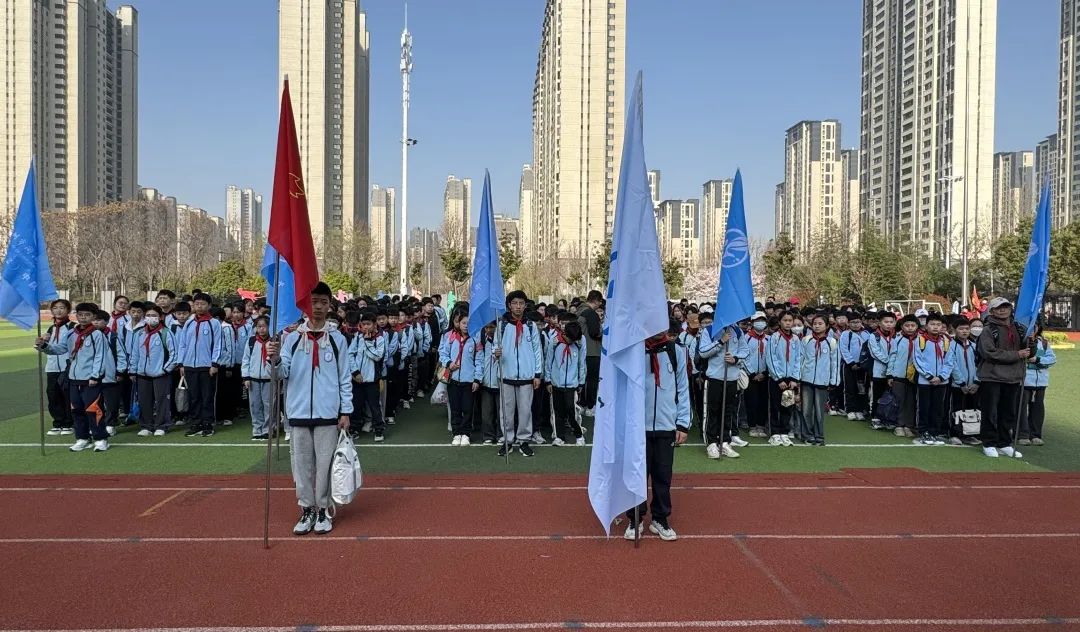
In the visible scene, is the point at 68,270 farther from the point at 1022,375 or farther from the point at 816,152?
the point at 816,152

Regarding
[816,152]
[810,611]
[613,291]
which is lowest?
[810,611]

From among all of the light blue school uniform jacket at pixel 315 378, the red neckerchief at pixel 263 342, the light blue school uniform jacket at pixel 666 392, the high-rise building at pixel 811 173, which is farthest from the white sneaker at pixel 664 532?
the high-rise building at pixel 811 173

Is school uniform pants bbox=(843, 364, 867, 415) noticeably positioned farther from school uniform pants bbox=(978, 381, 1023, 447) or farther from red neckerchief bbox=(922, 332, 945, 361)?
school uniform pants bbox=(978, 381, 1023, 447)

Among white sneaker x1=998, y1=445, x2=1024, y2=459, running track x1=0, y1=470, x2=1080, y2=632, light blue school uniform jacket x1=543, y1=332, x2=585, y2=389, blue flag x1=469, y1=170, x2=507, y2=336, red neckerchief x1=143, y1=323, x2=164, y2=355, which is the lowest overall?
running track x1=0, y1=470, x2=1080, y2=632

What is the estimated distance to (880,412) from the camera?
11.9 metres

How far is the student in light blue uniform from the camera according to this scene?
1020 cm

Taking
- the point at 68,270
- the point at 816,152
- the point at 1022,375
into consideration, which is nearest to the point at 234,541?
the point at 1022,375

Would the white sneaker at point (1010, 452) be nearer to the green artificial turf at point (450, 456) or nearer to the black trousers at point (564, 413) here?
the green artificial turf at point (450, 456)

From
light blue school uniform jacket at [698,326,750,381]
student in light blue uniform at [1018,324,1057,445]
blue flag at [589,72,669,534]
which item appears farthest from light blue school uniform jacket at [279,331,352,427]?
student in light blue uniform at [1018,324,1057,445]

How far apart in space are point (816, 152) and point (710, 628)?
13989 cm

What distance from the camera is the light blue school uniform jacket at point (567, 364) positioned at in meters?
10.6

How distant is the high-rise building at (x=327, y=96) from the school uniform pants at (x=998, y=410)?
59620 millimetres

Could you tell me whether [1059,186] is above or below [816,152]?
below

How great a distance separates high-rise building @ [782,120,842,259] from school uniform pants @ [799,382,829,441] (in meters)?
111
